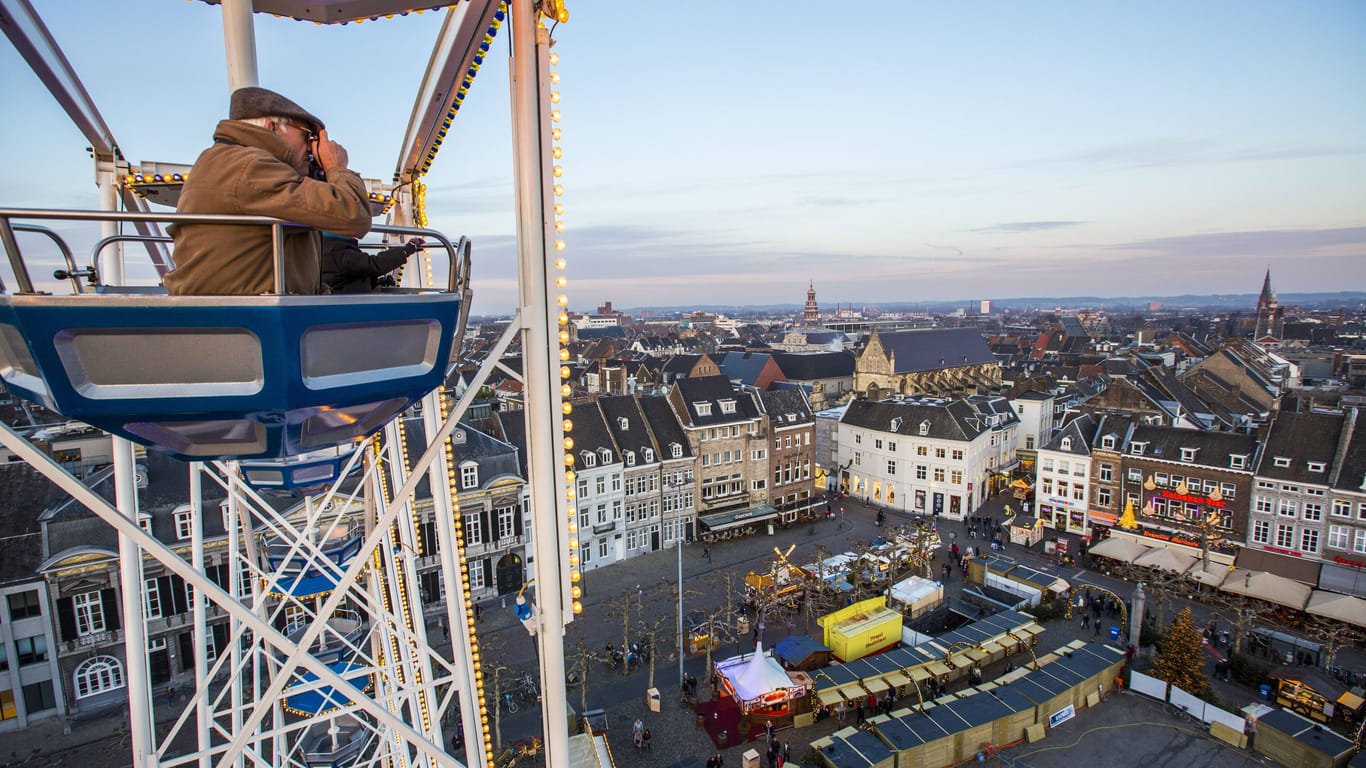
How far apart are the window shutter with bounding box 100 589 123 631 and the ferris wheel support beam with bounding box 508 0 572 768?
29.0 meters

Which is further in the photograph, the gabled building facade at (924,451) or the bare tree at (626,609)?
the gabled building facade at (924,451)

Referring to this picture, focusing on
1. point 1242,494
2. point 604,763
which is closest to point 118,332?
point 604,763

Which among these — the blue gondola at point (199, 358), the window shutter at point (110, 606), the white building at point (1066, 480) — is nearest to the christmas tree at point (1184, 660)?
the white building at point (1066, 480)

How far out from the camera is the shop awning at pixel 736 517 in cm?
4362

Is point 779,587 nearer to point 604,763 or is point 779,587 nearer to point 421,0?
point 604,763

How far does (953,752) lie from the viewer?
71.4 ft

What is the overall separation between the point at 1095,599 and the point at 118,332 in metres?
39.8

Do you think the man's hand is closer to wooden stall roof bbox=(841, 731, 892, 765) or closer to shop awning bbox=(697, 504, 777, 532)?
wooden stall roof bbox=(841, 731, 892, 765)

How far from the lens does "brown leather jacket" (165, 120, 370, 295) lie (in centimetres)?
302

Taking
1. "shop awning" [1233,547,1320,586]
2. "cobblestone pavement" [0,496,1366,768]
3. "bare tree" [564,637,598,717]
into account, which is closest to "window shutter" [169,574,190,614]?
"cobblestone pavement" [0,496,1366,768]

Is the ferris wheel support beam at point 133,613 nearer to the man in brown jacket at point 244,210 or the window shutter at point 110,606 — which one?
the man in brown jacket at point 244,210

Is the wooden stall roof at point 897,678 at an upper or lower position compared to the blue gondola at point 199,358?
lower

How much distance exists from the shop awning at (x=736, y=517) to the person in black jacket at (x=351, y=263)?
4027 cm

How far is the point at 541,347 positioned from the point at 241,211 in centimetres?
208
